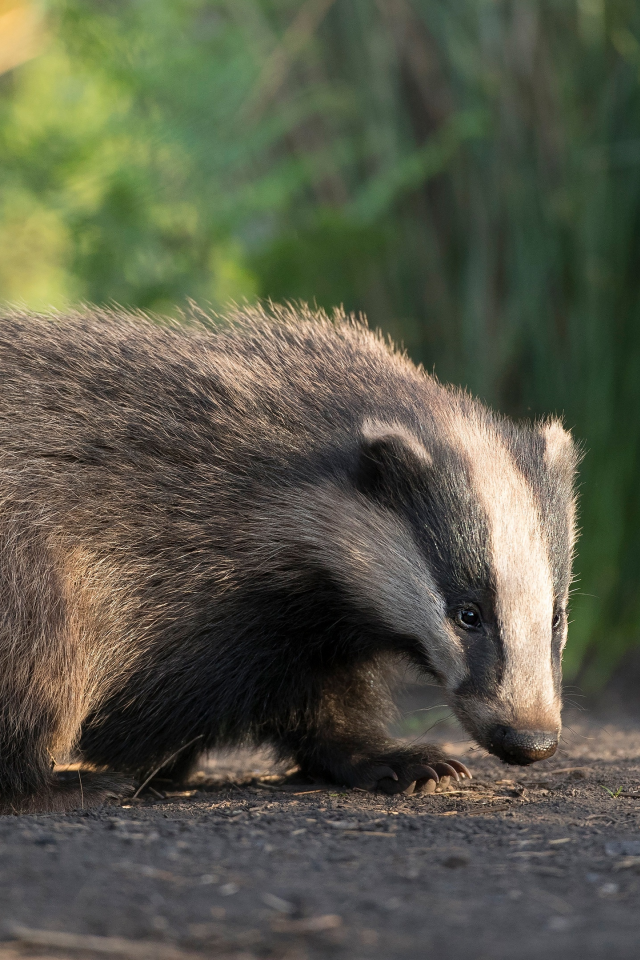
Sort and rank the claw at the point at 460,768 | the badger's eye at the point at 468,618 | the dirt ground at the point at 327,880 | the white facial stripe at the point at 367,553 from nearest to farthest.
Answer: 1. the dirt ground at the point at 327,880
2. the badger's eye at the point at 468,618
3. the white facial stripe at the point at 367,553
4. the claw at the point at 460,768

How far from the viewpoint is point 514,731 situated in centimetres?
425

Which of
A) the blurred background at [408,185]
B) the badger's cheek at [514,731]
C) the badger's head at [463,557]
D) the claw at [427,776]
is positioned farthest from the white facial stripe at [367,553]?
the blurred background at [408,185]

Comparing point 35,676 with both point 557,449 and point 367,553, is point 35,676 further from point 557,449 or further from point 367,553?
point 557,449

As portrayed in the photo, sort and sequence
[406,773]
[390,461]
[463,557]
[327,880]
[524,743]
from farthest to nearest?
[406,773], [390,461], [463,557], [524,743], [327,880]

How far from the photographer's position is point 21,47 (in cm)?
1473

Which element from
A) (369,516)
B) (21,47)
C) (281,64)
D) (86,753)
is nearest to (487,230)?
(281,64)

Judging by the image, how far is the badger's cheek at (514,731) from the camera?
4234 mm

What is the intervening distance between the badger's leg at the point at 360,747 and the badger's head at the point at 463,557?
48 centimetres

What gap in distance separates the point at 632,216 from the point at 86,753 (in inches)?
267

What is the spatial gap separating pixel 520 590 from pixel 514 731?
550 mm

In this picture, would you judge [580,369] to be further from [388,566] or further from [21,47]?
[21,47]

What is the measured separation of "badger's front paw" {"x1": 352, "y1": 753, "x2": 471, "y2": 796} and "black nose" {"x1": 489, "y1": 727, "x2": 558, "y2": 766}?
2.18 ft

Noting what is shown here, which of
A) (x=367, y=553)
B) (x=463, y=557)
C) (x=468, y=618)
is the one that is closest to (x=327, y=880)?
(x=468, y=618)

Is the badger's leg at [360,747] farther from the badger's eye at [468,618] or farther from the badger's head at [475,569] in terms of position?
the badger's eye at [468,618]
